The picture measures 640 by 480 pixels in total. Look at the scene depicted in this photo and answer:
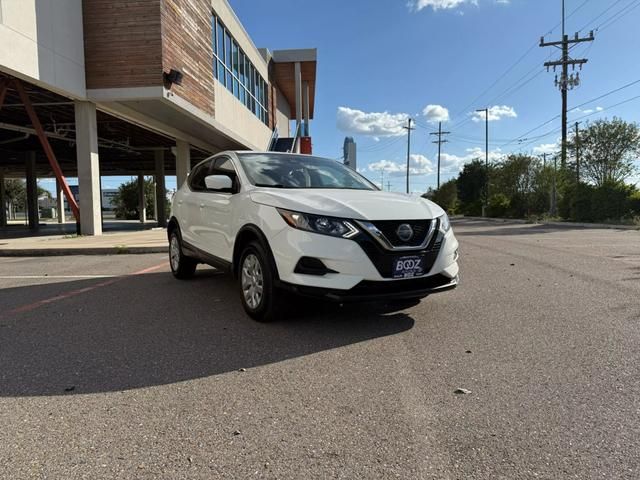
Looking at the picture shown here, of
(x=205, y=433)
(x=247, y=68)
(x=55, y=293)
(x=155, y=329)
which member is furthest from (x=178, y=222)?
(x=247, y=68)

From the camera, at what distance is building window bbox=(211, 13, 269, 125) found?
20.8 meters

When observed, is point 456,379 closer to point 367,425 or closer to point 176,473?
point 367,425

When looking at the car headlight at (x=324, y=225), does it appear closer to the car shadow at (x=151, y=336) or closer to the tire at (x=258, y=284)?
the tire at (x=258, y=284)

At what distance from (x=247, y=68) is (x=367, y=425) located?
84.7 ft

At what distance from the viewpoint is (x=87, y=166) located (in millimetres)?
15242

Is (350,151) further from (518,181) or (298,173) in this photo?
(298,173)

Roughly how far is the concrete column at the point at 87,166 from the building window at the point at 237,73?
21.9ft

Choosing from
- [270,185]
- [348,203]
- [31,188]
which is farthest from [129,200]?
[348,203]

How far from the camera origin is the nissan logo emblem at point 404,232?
407 cm

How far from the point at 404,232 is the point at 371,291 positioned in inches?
23.1

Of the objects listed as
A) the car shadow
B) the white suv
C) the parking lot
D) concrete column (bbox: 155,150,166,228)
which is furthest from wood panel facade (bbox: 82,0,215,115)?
concrete column (bbox: 155,150,166,228)

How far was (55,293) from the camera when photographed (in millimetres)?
6266

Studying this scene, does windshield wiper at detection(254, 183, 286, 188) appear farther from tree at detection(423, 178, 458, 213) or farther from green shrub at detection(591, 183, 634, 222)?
tree at detection(423, 178, 458, 213)

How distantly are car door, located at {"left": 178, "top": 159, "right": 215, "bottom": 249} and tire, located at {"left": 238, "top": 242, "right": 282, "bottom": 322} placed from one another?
1.53 metres
